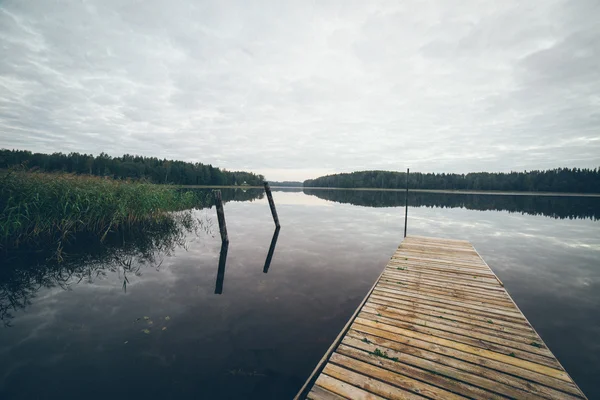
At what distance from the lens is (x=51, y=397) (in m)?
4.14

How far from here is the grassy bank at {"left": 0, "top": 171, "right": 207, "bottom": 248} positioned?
10727mm

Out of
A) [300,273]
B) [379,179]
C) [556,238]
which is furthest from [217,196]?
[379,179]

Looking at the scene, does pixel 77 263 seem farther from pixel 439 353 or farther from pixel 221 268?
pixel 439 353

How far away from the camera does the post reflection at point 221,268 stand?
8.66m

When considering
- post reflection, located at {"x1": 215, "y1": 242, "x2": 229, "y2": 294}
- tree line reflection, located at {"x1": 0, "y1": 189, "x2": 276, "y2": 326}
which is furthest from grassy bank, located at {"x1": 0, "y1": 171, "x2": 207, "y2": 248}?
post reflection, located at {"x1": 215, "y1": 242, "x2": 229, "y2": 294}

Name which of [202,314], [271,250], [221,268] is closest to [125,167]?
[271,250]

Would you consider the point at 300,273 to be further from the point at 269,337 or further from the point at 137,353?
the point at 137,353

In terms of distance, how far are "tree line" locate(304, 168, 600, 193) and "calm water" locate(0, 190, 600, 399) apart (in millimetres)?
138968

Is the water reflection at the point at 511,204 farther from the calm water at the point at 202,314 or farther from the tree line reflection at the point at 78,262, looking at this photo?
the tree line reflection at the point at 78,262

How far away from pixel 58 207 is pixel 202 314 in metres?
10.9

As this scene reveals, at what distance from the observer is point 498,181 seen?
125 meters

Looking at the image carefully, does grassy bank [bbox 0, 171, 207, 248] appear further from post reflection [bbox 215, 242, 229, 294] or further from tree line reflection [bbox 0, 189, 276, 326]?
post reflection [bbox 215, 242, 229, 294]

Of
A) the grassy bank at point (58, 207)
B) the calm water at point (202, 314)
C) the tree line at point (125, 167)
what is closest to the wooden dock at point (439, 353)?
the calm water at point (202, 314)

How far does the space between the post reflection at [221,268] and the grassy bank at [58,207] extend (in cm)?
633
